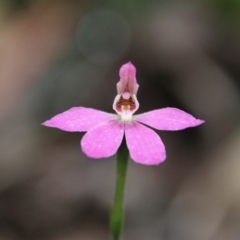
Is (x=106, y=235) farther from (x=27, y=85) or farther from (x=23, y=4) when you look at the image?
(x=23, y=4)

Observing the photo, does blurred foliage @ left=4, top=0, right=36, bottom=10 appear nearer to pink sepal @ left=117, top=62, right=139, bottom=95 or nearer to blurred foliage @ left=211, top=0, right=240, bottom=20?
blurred foliage @ left=211, top=0, right=240, bottom=20

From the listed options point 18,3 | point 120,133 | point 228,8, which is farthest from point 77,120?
point 18,3

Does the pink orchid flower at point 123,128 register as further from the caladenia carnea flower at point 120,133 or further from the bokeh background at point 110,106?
the bokeh background at point 110,106

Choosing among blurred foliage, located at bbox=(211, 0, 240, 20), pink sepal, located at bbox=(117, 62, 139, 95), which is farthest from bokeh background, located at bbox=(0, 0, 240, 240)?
pink sepal, located at bbox=(117, 62, 139, 95)

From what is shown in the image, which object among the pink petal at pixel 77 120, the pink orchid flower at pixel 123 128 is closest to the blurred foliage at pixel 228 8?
the pink orchid flower at pixel 123 128

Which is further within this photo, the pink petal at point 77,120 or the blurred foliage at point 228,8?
the blurred foliage at point 228,8

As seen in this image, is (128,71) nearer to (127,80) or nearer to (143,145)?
(127,80)
